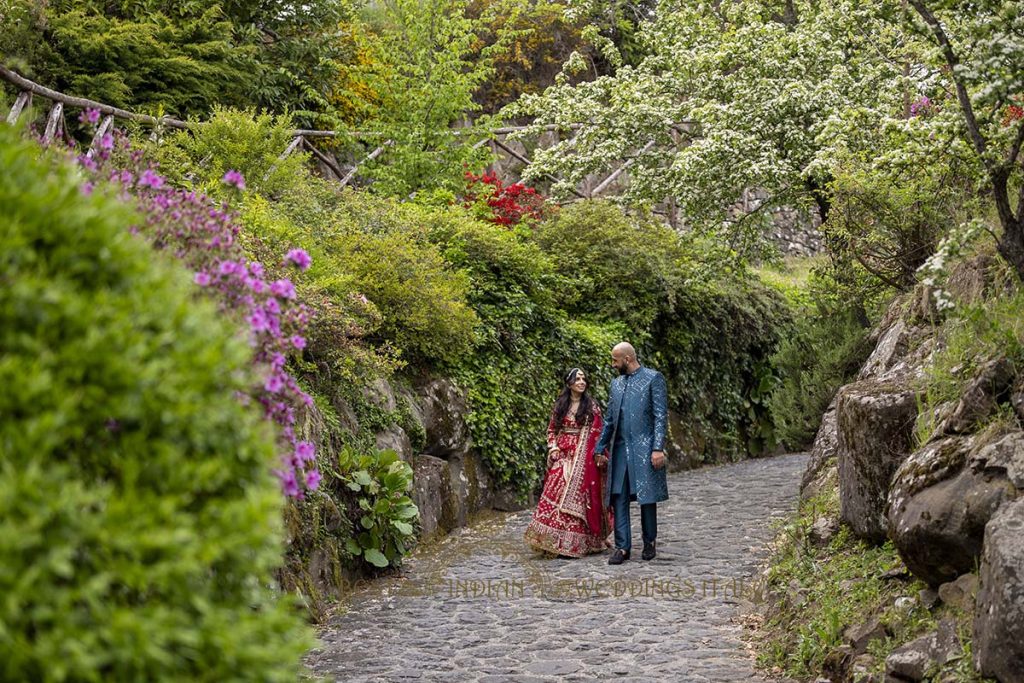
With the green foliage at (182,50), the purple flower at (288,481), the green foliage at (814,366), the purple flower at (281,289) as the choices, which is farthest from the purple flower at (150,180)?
the green foliage at (814,366)

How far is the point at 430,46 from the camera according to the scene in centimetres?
1875

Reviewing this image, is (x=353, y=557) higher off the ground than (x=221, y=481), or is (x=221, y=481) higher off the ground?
(x=221, y=481)

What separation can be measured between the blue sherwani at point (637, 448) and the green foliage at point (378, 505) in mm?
2043

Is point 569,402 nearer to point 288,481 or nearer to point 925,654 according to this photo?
point 925,654

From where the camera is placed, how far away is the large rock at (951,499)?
5.19 meters

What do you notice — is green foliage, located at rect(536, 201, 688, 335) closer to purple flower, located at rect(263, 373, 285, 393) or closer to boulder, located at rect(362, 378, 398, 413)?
boulder, located at rect(362, 378, 398, 413)

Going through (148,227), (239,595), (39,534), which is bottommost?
(239,595)

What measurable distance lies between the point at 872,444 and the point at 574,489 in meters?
3.72

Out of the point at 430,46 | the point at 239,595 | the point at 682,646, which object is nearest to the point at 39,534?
the point at 239,595

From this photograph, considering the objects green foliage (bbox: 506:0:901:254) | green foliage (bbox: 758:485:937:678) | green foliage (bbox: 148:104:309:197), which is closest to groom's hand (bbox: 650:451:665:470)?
green foliage (bbox: 758:485:937:678)

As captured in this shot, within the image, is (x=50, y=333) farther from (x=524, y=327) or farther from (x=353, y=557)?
(x=524, y=327)

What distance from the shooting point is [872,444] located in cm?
697

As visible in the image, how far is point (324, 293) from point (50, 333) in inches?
302

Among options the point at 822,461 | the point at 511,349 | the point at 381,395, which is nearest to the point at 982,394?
the point at 822,461
